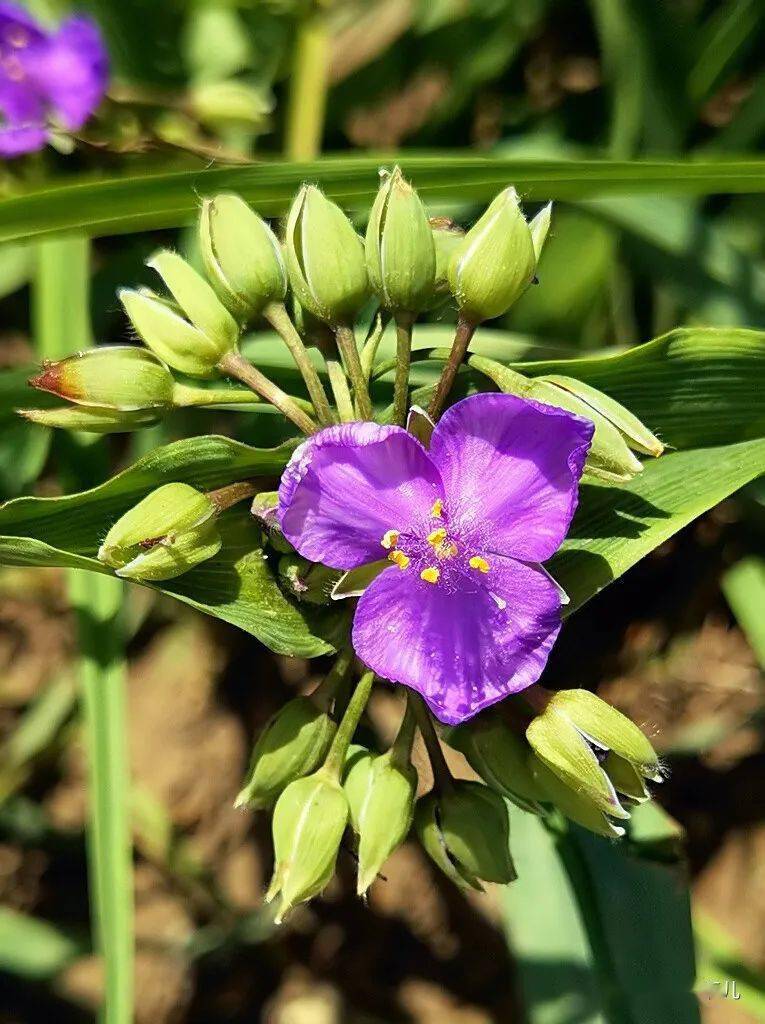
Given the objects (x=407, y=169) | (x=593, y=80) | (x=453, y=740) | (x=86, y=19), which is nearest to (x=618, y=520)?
(x=453, y=740)

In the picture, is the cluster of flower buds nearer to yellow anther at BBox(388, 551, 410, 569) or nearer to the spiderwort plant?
the spiderwort plant

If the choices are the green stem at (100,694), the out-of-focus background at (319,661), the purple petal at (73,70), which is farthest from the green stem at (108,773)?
the purple petal at (73,70)

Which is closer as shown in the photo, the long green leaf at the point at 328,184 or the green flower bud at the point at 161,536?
the green flower bud at the point at 161,536

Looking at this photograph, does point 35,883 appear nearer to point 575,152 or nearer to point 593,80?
point 575,152

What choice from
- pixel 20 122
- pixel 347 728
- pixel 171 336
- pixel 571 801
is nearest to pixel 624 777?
pixel 571 801

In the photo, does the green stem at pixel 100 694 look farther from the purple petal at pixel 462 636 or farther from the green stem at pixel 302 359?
the purple petal at pixel 462 636

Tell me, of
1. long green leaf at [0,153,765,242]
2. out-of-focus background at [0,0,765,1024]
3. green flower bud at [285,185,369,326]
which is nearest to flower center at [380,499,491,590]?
green flower bud at [285,185,369,326]

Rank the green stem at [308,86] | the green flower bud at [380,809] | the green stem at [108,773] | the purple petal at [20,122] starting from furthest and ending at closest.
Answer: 1. the green stem at [308,86]
2. the purple petal at [20,122]
3. the green stem at [108,773]
4. the green flower bud at [380,809]
